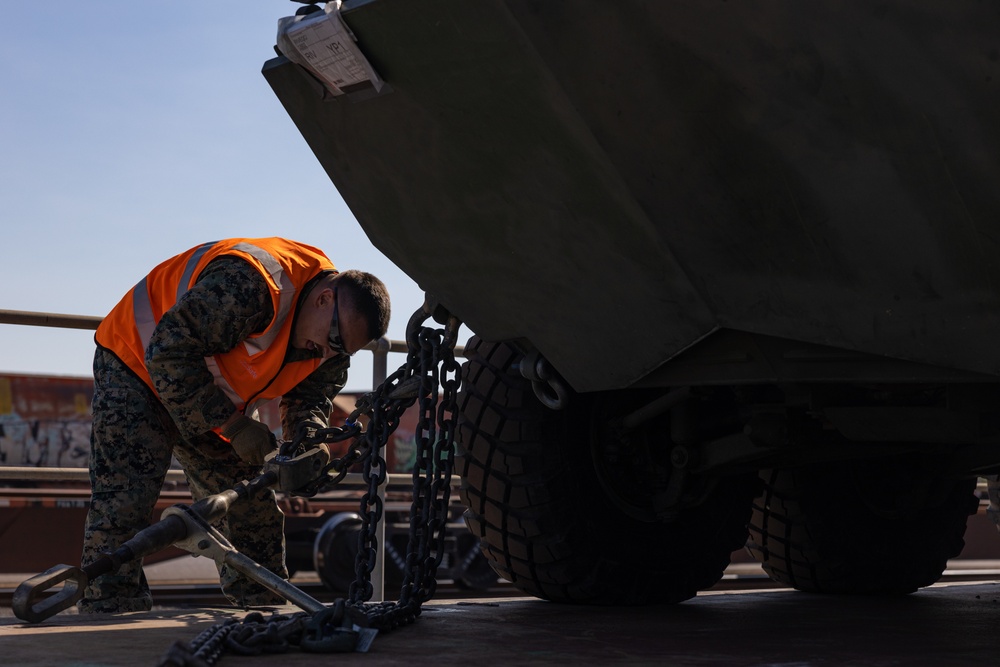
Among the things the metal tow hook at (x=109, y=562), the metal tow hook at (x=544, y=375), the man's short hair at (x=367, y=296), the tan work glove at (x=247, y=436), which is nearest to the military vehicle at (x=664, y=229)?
the metal tow hook at (x=544, y=375)

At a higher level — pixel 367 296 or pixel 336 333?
pixel 367 296

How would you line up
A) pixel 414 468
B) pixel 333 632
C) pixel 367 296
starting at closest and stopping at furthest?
1. pixel 333 632
2. pixel 414 468
3. pixel 367 296

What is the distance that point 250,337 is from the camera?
131 inches

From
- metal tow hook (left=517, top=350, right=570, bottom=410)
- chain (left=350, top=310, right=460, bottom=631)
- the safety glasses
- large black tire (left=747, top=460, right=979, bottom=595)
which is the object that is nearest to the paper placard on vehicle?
chain (left=350, top=310, right=460, bottom=631)

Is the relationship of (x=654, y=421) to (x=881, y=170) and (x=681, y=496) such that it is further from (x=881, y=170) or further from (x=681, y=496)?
(x=881, y=170)

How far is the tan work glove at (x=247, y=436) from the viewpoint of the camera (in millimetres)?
3150

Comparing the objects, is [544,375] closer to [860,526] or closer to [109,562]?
[109,562]

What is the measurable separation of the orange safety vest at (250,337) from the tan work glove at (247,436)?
0.24 meters

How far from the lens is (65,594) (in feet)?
6.97

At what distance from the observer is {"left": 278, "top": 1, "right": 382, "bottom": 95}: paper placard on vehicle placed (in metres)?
2.26

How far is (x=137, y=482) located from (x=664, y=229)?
1.73 metres

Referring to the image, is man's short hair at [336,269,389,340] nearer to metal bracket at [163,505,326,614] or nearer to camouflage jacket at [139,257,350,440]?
camouflage jacket at [139,257,350,440]

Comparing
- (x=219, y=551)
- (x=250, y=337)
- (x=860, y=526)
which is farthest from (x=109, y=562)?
(x=860, y=526)

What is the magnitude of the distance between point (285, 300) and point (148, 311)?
416mm
